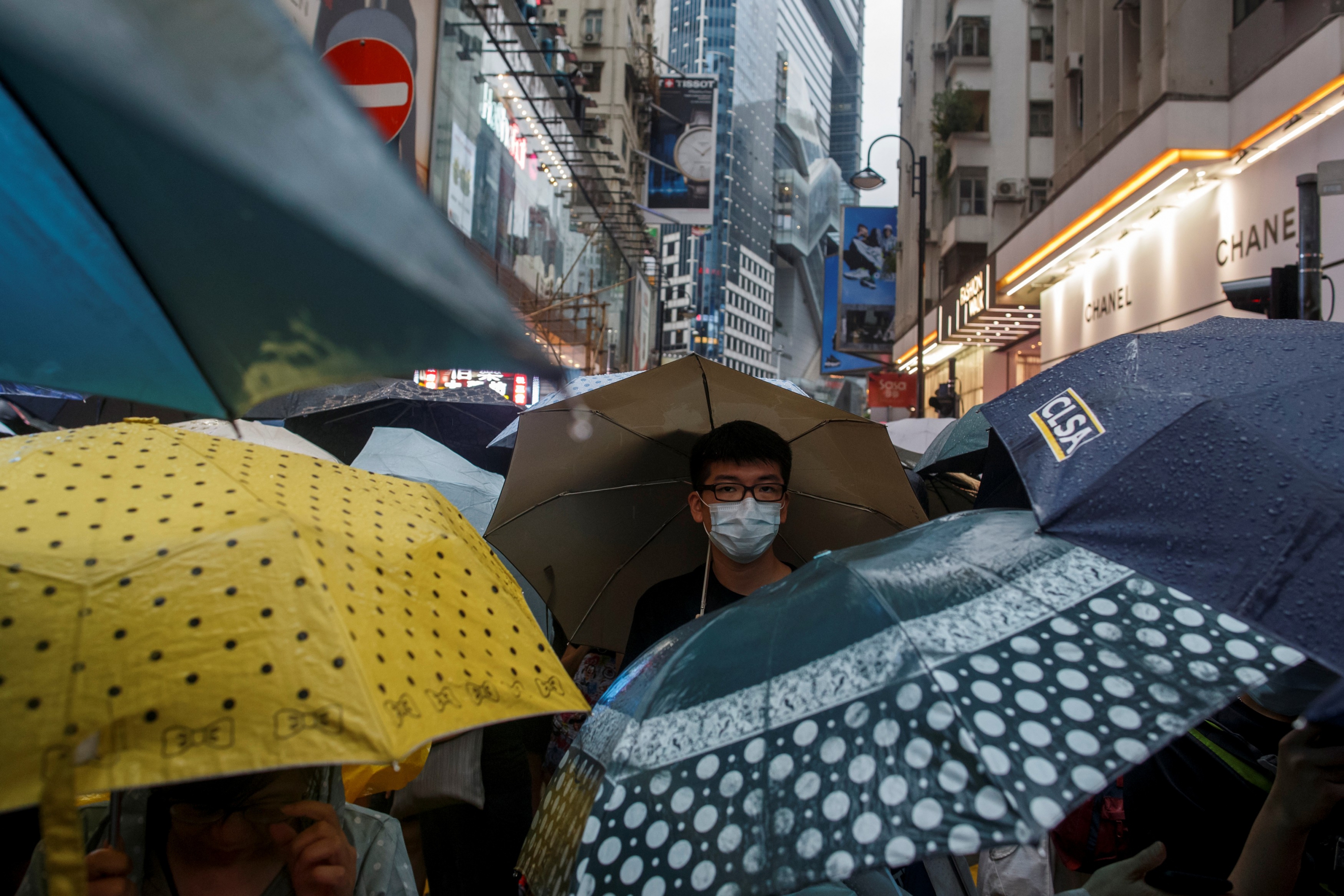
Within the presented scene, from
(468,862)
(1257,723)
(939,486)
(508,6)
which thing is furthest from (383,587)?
(508,6)

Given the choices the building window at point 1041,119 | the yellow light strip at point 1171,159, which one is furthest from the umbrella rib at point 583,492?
the building window at point 1041,119

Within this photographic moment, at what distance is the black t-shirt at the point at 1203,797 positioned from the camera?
175 cm

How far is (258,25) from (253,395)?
93cm

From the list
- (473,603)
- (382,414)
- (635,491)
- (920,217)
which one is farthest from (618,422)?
(920,217)

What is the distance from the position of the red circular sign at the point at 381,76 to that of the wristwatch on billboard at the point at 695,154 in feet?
63.1

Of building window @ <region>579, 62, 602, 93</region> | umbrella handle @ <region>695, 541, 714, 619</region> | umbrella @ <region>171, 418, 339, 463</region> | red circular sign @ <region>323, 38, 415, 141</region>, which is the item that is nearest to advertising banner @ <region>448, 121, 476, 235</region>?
red circular sign @ <region>323, 38, 415, 141</region>

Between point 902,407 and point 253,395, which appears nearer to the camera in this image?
point 253,395

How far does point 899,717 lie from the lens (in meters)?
1.28

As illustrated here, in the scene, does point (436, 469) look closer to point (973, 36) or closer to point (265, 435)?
point (265, 435)

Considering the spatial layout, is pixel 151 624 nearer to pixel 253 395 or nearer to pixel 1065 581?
pixel 253 395

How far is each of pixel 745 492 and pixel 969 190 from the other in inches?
1278

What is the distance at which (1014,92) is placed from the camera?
1244 inches

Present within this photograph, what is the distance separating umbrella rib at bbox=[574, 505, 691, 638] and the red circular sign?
11499 mm

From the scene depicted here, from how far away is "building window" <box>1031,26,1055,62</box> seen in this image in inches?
1223
